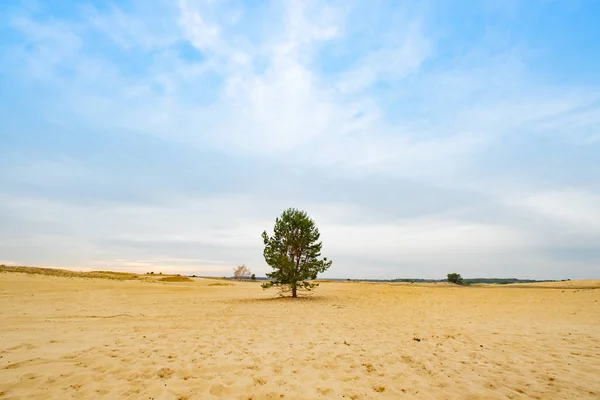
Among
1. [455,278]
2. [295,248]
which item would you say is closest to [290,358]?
[295,248]

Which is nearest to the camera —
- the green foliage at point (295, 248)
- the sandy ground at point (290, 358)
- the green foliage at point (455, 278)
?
the sandy ground at point (290, 358)

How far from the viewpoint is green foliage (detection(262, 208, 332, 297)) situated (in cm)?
2550

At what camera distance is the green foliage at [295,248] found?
25.5 meters

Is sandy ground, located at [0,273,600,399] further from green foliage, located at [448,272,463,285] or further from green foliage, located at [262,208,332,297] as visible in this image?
green foliage, located at [448,272,463,285]

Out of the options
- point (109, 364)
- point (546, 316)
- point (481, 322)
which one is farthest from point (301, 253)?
point (109, 364)

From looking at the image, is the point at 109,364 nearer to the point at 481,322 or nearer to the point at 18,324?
the point at 18,324

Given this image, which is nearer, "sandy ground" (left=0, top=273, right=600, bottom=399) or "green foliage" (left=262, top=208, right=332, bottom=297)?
"sandy ground" (left=0, top=273, right=600, bottom=399)

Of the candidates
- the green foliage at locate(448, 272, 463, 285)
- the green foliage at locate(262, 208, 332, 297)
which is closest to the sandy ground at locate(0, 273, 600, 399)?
the green foliage at locate(262, 208, 332, 297)

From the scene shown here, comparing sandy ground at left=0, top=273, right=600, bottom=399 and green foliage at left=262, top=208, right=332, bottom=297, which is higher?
green foliage at left=262, top=208, right=332, bottom=297

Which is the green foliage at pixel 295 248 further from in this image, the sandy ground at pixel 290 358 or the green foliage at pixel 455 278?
the green foliage at pixel 455 278

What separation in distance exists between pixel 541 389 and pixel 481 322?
954 cm

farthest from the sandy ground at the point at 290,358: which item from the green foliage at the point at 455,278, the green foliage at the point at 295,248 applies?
the green foliage at the point at 455,278

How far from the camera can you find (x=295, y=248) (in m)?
25.8

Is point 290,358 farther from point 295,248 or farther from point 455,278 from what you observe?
point 455,278
